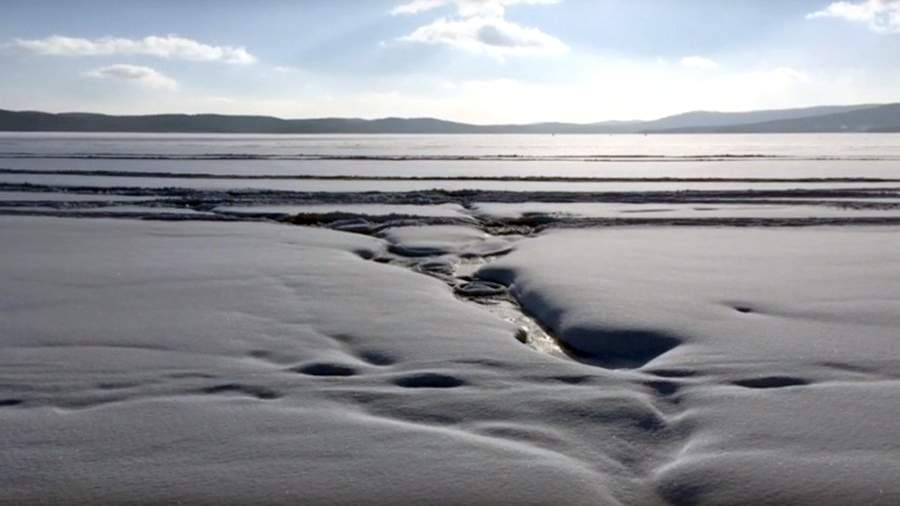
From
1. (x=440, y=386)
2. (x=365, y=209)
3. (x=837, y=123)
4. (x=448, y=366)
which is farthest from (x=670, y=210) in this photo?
(x=837, y=123)

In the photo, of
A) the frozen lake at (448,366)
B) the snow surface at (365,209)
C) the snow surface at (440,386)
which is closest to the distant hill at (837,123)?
the snow surface at (365,209)

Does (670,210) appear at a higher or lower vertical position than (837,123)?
lower

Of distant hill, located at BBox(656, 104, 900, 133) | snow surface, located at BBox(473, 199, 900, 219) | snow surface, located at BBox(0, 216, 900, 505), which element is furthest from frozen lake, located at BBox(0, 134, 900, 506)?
distant hill, located at BBox(656, 104, 900, 133)

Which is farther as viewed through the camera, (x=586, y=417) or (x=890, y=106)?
(x=890, y=106)

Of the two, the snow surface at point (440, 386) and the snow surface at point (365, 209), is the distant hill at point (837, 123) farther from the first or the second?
the snow surface at point (440, 386)

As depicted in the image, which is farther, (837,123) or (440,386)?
(837,123)

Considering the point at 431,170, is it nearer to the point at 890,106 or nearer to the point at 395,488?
the point at 395,488

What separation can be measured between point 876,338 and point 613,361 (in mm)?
1441

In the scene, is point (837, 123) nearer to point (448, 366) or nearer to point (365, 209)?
point (365, 209)

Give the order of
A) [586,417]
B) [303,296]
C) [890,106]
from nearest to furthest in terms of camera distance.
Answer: [586,417], [303,296], [890,106]

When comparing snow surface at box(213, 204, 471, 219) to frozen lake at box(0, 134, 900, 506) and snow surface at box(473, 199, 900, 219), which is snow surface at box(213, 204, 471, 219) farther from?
frozen lake at box(0, 134, 900, 506)

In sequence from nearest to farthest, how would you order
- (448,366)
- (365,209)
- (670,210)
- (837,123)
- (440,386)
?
(440,386) < (448,366) < (670,210) < (365,209) < (837,123)

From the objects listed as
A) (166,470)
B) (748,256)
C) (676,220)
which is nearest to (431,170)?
(676,220)

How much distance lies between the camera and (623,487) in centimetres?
264
